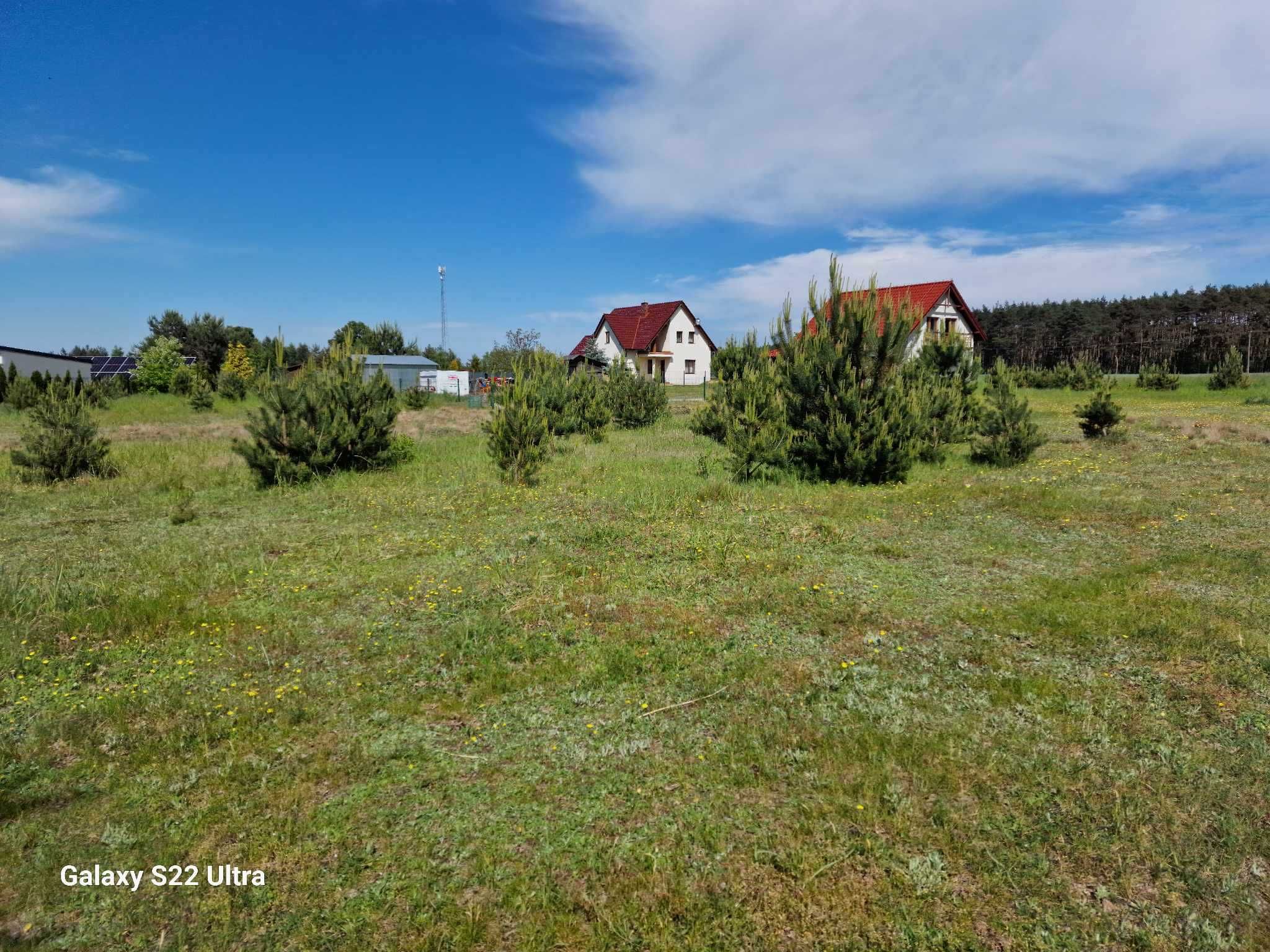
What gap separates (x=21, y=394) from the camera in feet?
96.2

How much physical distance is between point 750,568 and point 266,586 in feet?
17.5

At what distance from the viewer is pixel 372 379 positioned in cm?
1523

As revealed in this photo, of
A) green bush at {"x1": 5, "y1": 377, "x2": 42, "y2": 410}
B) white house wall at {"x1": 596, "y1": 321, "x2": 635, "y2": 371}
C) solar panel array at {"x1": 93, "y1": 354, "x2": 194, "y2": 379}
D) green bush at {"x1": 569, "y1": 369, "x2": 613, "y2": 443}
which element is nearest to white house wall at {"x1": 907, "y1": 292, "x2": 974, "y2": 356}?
white house wall at {"x1": 596, "y1": 321, "x2": 635, "y2": 371}

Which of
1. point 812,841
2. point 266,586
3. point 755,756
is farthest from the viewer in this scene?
point 266,586

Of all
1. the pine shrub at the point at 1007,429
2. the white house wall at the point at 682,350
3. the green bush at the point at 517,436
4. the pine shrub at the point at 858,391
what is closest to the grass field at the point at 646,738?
the pine shrub at the point at 858,391

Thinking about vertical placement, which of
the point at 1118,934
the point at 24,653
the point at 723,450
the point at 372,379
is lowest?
the point at 1118,934

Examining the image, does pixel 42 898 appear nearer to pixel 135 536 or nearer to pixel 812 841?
pixel 812 841

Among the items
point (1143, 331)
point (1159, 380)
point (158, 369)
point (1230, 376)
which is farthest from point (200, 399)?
point (1143, 331)

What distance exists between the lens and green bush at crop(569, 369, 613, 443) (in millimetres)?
22453

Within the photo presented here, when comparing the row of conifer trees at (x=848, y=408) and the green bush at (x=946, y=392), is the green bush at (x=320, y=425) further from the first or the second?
Answer: the green bush at (x=946, y=392)

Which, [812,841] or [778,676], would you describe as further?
[778,676]

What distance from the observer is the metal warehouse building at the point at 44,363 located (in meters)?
42.7

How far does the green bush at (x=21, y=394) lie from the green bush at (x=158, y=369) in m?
7.01

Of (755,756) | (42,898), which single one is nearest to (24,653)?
(42,898)
